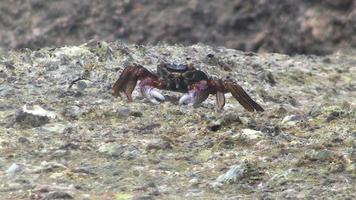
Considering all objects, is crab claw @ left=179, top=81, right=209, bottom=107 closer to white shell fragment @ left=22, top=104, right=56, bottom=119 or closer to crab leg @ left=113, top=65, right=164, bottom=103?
crab leg @ left=113, top=65, right=164, bottom=103

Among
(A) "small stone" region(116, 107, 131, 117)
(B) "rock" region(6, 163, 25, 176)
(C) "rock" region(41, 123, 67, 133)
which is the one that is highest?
(B) "rock" region(6, 163, 25, 176)

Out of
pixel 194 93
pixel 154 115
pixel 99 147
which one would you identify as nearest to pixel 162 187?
pixel 99 147

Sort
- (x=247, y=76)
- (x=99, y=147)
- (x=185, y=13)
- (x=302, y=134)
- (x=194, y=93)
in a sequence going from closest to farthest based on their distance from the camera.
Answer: (x=99, y=147), (x=302, y=134), (x=194, y=93), (x=247, y=76), (x=185, y=13)

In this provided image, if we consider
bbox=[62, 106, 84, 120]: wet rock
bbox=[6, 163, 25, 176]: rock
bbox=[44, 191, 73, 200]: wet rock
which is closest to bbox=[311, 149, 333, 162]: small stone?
bbox=[44, 191, 73, 200]: wet rock

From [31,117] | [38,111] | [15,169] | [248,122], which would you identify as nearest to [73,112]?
[38,111]

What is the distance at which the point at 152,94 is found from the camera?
721cm

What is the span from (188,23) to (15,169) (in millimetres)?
11034

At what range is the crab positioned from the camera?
7.12m

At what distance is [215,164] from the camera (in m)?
5.20

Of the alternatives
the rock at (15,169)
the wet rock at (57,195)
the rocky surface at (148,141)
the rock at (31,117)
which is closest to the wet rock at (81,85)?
the rocky surface at (148,141)

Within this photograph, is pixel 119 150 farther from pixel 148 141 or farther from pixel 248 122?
pixel 248 122

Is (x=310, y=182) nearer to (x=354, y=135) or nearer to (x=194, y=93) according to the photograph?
(x=354, y=135)

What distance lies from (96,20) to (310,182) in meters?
12.0

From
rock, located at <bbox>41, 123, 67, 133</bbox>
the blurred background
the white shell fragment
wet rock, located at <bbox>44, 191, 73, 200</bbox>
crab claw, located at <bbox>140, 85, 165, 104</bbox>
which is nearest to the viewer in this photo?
wet rock, located at <bbox>44, 191, 73, 200</bbox>
